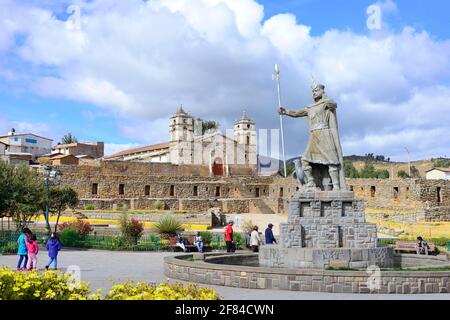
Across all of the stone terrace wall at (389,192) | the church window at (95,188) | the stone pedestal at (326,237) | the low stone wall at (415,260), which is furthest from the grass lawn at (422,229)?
the church window at (95,188)

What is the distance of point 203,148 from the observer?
7588cm

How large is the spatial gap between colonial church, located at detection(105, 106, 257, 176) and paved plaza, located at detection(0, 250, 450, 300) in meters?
50.9

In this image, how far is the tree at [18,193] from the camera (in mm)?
21750

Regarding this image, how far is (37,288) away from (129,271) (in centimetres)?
710

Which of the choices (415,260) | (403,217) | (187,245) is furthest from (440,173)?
(415,260)

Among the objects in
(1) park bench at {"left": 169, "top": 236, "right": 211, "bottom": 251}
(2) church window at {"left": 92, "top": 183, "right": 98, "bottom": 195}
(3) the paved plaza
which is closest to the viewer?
(3) the paved plaza

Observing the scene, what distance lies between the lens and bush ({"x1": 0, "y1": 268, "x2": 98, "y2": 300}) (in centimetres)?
605

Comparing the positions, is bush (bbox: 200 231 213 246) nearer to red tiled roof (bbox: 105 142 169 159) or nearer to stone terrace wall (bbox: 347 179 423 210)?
stone terrace wall (bbox: 347 179 423 210)

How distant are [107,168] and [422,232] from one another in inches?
1471

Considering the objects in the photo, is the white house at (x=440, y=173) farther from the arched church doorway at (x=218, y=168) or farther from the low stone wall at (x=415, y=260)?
the low stone wall at (x=415, y=260)

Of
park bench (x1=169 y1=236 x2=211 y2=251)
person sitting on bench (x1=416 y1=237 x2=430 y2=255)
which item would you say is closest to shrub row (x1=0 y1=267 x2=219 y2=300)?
park bench (x1=169 y1=236 x2=211 y2=251)

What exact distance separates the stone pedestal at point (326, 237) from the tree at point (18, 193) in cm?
1349

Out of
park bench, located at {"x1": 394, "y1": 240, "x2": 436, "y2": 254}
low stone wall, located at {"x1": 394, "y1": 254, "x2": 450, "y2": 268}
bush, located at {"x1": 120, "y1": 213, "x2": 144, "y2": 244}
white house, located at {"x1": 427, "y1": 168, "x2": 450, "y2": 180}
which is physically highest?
white house, located at {"x1": 427, "y1": 168, "x2": 450, "y2": 180}

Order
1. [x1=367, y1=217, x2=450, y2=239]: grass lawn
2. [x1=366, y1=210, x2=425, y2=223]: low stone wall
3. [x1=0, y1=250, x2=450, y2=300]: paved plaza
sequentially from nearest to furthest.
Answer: [x1=0, y1=250, x2=450, y2=300]: paved plaza, [x1=367, y1=217, x2=450, y2=239]: grass lawn, [x1=366, y1=210, x2=425, y2=223]: low stone wall
